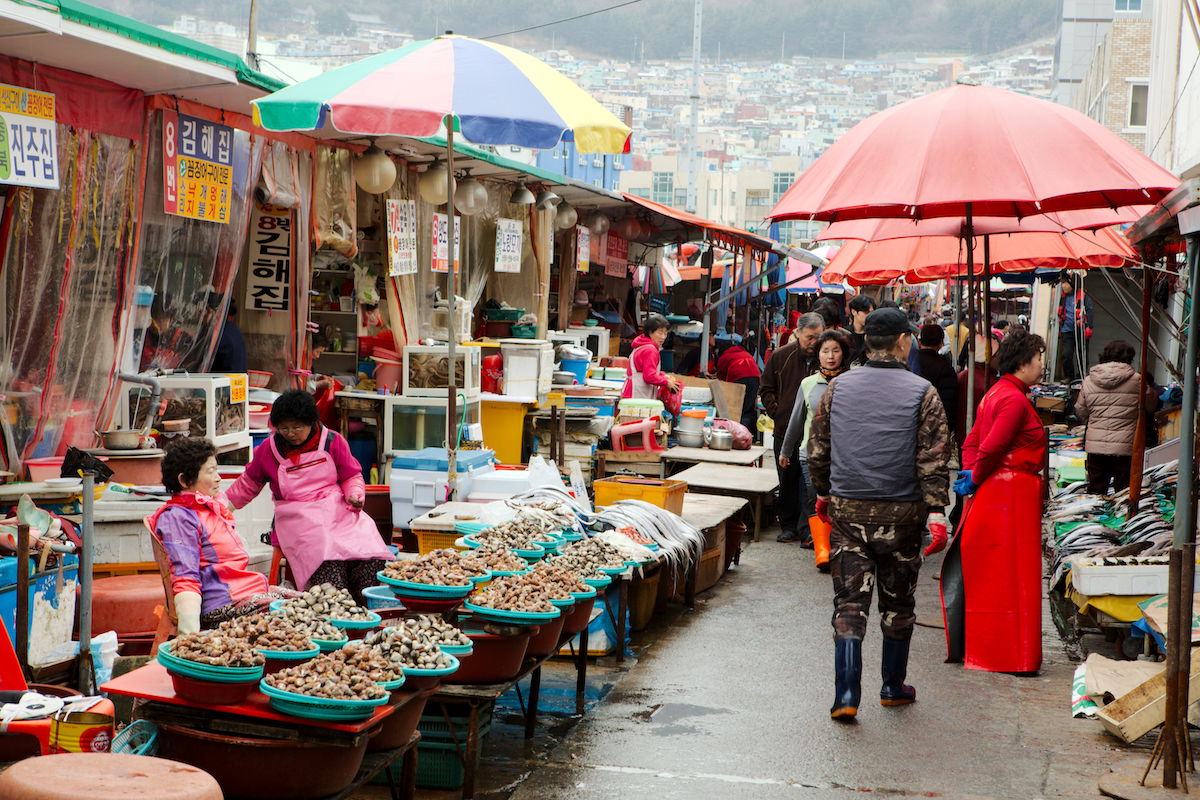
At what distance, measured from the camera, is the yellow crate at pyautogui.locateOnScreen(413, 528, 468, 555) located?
6.88 meters

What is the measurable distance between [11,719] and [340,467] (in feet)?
7.52

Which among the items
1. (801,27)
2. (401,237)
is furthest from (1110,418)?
(801,27)

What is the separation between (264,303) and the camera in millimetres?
9641

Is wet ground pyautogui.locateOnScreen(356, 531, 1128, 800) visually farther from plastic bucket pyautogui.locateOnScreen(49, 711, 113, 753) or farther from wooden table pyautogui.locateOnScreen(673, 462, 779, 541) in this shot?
wooden table pyautogui.locateOnScreen(673, 462, 779, 541)

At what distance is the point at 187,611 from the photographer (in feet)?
16.0

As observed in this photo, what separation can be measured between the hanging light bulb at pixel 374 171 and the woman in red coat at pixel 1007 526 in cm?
514

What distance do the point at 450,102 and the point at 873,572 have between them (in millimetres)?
3251

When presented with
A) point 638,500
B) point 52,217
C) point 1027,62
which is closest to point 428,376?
point 638,500

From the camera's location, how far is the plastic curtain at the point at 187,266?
770cm

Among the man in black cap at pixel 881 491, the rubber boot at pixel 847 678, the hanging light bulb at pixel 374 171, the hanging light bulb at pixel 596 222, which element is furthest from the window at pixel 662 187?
the rubber boot at pixel 847 678

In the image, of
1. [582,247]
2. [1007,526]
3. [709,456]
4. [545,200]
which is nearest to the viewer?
[1007,526]

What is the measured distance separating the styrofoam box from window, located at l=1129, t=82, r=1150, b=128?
3022 cm

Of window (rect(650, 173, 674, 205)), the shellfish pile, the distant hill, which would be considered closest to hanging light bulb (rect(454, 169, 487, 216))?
the shellfish pile

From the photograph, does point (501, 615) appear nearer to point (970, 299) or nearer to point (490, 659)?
point (490, 659)
